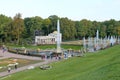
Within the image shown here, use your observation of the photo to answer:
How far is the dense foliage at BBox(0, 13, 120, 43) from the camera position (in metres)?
110

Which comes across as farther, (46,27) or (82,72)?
(46,27)

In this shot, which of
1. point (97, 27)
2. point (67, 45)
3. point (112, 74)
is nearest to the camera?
point (112, 74)

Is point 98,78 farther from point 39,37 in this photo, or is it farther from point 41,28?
point 41,28

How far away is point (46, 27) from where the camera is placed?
5226 inches

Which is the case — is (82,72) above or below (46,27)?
below

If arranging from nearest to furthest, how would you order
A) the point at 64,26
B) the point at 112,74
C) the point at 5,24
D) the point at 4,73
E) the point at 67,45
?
1. the point at 112,74
2. the point at 4,73
3. the point at 67,45
4. the point at 5,24
5. the point at 64,26

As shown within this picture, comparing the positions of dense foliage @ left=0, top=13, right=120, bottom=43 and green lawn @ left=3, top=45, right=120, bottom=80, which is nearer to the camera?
green lawn @ left=3, top=45, right=120, bottom=80

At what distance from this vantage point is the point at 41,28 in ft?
435

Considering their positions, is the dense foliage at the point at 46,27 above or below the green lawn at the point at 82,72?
above

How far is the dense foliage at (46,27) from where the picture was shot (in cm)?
11044

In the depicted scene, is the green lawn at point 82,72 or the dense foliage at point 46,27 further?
the dense foliage at point 46,27

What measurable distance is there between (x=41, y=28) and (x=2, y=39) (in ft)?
72.0

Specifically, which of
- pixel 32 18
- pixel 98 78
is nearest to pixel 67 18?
pixel 32 18

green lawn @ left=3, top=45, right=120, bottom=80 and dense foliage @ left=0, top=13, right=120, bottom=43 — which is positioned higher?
dense foliage @ left=0, top=13, right=120, bottom=43
